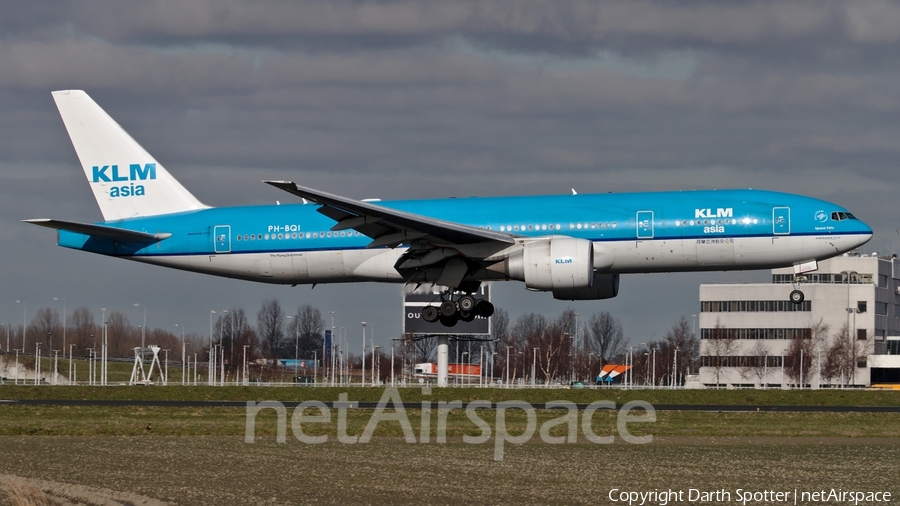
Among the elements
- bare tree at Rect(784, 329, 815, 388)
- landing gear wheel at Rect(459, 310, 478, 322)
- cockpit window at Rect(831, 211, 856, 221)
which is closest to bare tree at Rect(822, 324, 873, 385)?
bare tree at Rect(784, 329, 815, 388)

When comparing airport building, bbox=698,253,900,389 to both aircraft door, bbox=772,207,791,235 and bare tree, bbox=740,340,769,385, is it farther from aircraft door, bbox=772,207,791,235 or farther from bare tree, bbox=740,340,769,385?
aircraft door, bbox=772,207,791,235

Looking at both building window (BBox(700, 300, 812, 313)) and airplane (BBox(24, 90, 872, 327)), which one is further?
building window (BBox(700, 300, 812, 313))

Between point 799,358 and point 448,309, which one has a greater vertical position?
point 448,309

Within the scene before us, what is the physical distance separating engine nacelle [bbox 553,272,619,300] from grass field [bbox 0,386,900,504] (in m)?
4.21

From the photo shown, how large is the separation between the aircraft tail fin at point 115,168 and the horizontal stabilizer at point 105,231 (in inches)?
79.9

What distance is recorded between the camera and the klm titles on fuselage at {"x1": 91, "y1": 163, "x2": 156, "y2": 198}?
48375mm

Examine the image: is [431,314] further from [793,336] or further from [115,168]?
[793,336]

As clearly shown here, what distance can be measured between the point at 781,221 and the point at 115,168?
27.0 meters

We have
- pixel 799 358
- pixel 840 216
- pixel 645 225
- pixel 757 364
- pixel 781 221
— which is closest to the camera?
pixel 781 221

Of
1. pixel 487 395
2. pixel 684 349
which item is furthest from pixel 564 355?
pixel 487 395

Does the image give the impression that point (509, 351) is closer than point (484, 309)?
No

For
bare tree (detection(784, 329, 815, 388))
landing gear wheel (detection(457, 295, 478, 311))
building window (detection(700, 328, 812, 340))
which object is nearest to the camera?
landing gear wheel (detection(457, 295, 478, 311))

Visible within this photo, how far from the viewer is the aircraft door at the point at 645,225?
39.9 meters

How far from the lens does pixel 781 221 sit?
131 feet
